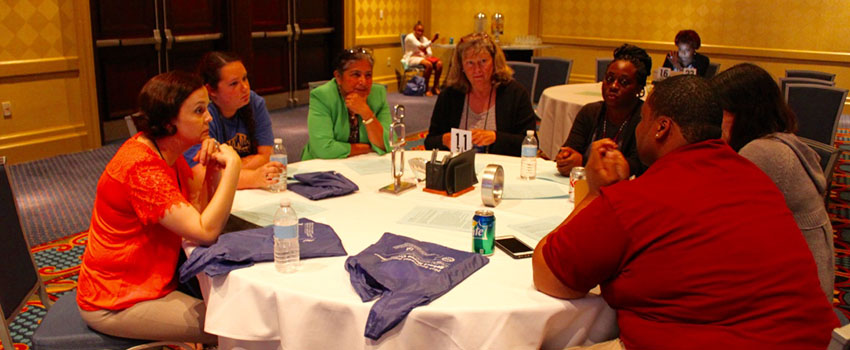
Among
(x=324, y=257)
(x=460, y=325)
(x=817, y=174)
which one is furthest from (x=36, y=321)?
(x=817, y=174)

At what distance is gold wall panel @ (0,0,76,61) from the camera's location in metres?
5.73

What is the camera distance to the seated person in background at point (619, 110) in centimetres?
329

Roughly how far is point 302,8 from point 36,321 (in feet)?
21.3

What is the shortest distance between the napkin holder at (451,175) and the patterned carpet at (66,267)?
61.3 inches

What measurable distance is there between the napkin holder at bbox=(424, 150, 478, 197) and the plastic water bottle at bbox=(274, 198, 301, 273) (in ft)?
2.74

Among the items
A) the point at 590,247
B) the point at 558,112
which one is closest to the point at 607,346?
the point at 590,247

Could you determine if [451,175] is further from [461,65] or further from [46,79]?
[46,79]

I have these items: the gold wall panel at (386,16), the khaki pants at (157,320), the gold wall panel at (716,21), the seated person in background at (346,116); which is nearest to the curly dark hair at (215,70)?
the seated person in background at (346,116)

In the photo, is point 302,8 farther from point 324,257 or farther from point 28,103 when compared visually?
point 324,257

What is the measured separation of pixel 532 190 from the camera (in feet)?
9.23

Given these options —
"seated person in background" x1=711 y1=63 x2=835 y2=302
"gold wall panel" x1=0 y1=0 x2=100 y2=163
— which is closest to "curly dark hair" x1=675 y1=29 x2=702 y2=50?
"seated person in background" x1=711 y1=63 x2=835 y2=302

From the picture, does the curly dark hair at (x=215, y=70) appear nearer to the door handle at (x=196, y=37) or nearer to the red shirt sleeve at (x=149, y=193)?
the red shirt sleeve at (x=149, y=193)

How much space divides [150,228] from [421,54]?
853 centimetres

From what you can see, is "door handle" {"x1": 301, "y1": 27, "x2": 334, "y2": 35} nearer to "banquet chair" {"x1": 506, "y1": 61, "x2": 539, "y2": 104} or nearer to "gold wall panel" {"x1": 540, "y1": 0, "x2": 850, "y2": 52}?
"banquet chair" {"x1": 506, "y1": 61, "x2": 539, "y2": 104}
